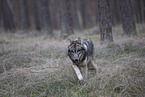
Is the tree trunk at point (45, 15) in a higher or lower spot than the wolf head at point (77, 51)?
higher

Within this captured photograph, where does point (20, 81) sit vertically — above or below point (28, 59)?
below

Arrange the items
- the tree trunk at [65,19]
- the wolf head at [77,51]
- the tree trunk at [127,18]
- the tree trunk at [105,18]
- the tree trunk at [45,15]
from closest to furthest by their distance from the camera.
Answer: the wolf head at [77,51], the tree trunk at [105,18], the tree trunk at [127,18], the tree trunk at [65,19], the tree trunk at [45,15]

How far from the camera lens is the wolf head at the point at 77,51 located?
273 centimetres

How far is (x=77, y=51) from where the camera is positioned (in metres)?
2.73

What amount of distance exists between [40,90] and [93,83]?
1094mm

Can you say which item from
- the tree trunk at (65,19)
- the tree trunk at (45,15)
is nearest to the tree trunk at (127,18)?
the tree trunk at (65,19)

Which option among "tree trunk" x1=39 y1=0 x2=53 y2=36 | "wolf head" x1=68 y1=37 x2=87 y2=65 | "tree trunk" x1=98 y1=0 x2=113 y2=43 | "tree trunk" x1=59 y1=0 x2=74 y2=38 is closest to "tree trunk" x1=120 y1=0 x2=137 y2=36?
"tree trunk" x1=98 y1=0 x2=113 y2=43

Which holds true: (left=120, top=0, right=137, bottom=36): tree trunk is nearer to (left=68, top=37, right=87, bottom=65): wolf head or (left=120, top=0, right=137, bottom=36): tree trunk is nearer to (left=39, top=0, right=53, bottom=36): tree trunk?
(left=68, top=37, right=87, bottom=65): wolf head

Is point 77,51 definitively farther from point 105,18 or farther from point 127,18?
point 127,18

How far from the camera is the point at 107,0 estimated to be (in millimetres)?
5309

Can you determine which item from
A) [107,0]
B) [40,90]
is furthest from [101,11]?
[40,90]

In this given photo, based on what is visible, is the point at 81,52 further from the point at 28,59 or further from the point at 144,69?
the point at 28,59

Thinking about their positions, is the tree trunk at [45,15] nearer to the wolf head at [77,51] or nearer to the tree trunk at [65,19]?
the tree trunk at [65,19]

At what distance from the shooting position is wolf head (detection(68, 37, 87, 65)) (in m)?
2.73
